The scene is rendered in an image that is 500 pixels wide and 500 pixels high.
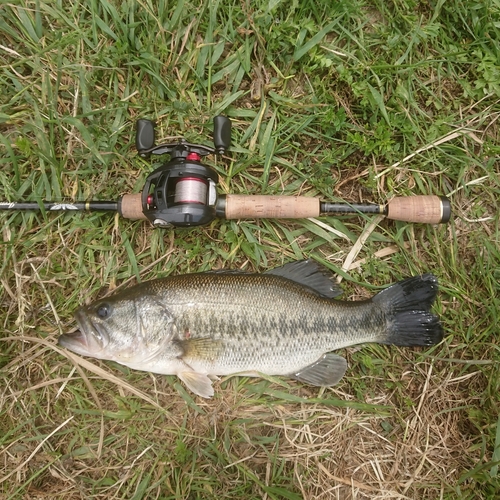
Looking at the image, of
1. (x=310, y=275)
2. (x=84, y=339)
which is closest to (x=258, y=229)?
(x=310, y=275)

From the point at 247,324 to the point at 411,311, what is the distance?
1.15 metres

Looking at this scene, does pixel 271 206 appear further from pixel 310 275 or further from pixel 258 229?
pixel 310 275

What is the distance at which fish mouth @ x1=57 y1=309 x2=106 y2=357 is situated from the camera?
→ 271 cm

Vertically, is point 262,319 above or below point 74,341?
above

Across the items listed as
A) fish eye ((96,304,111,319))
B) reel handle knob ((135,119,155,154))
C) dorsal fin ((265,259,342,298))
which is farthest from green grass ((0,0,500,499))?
fish eye ((96,304,111,319))

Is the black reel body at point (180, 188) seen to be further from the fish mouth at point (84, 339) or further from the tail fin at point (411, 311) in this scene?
the tail fin at point (411, 311)

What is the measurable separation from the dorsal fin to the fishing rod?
13.6 inches

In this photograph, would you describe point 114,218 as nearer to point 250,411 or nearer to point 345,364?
point 250,411

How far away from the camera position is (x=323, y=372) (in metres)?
2.94

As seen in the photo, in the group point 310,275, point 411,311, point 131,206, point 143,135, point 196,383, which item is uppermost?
point 143,135

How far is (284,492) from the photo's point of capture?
112 inches

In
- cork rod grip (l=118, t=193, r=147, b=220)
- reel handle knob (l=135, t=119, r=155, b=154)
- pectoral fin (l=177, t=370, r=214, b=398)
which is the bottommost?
pectoral fin (l=177, t=370, r=214, b=398)

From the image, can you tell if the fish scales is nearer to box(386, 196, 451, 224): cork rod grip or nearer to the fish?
the fish

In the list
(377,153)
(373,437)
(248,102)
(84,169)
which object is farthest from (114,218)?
(373,437)
